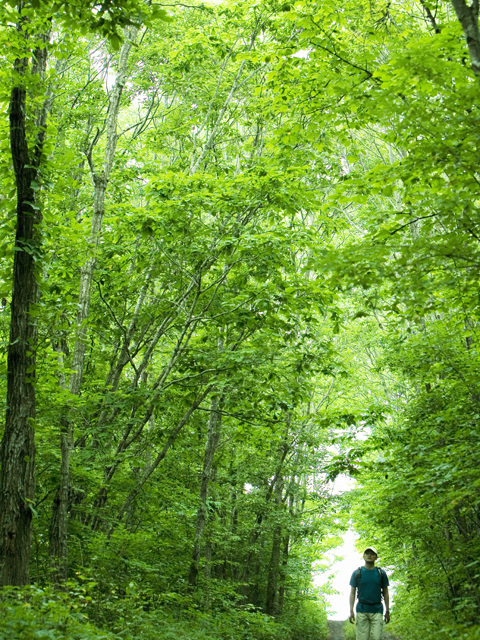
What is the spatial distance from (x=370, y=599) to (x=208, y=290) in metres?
5.30

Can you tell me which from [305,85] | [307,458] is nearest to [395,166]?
[305,85]

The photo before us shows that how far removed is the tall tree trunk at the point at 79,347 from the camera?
20.7 ft

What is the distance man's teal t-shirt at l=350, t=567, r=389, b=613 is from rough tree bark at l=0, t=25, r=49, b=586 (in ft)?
13.9

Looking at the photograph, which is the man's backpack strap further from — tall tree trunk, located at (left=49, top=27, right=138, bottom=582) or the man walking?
tall tree trunk, located at (left=49, top=27, right=138, bottom=582)

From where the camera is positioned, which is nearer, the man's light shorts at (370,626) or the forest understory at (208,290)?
the forest understory at (208,290)

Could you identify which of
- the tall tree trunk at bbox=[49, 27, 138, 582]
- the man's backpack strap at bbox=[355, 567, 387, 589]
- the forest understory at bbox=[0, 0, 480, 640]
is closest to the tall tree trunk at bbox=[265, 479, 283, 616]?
the forest understory at bbox=[0, 0, 480, 640]

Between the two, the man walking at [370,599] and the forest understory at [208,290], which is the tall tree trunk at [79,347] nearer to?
the forest understory at [208,290]

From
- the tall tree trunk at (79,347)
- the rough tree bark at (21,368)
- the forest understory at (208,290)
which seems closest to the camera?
the forest understory at (208,290)

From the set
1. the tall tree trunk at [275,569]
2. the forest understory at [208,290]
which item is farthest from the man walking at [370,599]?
the tall tree trunk at [275,569]

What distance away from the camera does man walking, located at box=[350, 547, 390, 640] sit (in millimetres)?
6785

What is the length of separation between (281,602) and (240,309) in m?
12.6

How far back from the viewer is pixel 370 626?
22.3 feet

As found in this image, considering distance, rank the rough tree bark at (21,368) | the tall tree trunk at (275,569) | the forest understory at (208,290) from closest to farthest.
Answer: the forest understory at (208,290) < the rough tree bark at (21,368) < the tall tree trunk at (275,569)

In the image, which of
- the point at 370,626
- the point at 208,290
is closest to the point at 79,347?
the point at 208,290
